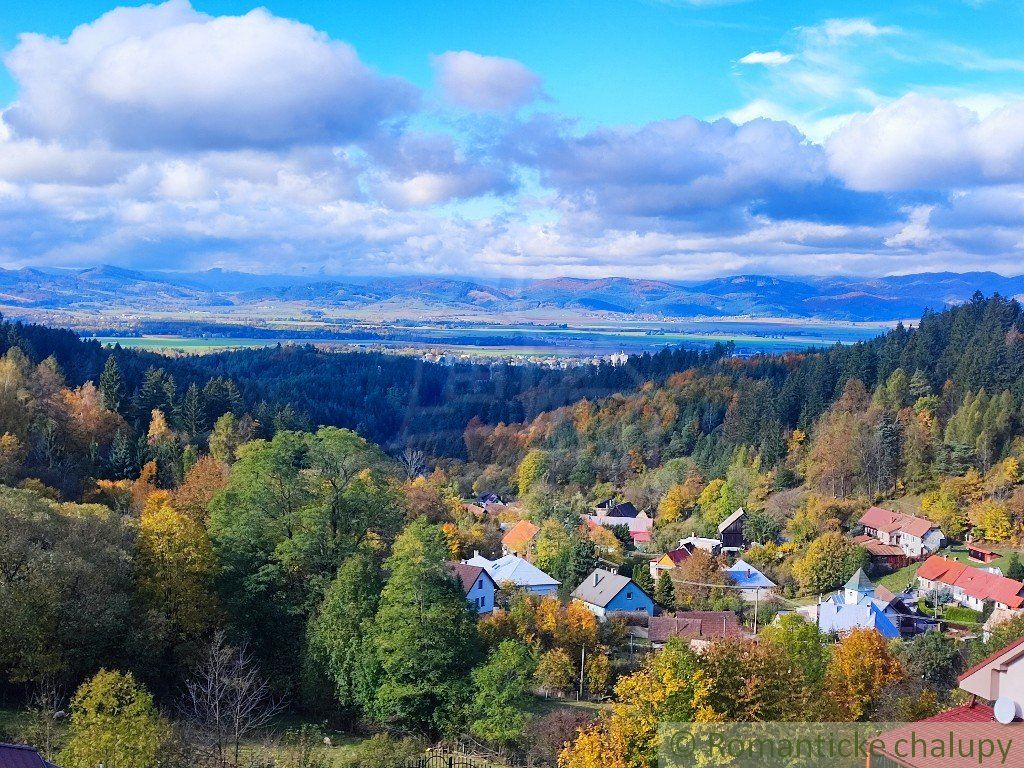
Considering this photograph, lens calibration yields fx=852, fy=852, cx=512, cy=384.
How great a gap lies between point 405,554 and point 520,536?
1261 inches

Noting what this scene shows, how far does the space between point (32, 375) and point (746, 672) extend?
174 ft

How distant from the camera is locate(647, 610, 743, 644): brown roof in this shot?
34.2m

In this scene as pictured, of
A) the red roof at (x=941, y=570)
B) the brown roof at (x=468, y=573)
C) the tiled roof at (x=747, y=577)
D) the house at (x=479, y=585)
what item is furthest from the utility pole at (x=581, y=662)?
the red roof at (x=941, y=570)

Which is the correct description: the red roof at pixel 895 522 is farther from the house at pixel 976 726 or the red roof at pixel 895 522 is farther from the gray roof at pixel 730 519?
the house at pixel 976 726

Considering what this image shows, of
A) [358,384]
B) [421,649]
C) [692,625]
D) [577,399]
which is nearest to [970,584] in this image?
[692,625]

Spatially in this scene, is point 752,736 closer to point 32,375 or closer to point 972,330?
point 32,375

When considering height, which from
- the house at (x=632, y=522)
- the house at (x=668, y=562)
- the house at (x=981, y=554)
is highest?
the house at (x=981, y=554)

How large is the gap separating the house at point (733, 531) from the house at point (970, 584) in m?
11.2

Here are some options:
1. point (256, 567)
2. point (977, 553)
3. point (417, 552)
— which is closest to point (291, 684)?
point (256, 567)

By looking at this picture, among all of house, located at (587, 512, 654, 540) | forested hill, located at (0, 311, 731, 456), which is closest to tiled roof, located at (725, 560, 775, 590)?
house, located at (587, 512, 654, 540)

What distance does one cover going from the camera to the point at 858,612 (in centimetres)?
3550

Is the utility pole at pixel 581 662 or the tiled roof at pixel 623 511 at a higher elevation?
the utility pole at pixel 581 662

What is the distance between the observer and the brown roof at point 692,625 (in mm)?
34250

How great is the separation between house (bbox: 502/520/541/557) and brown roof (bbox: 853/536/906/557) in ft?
60.5
